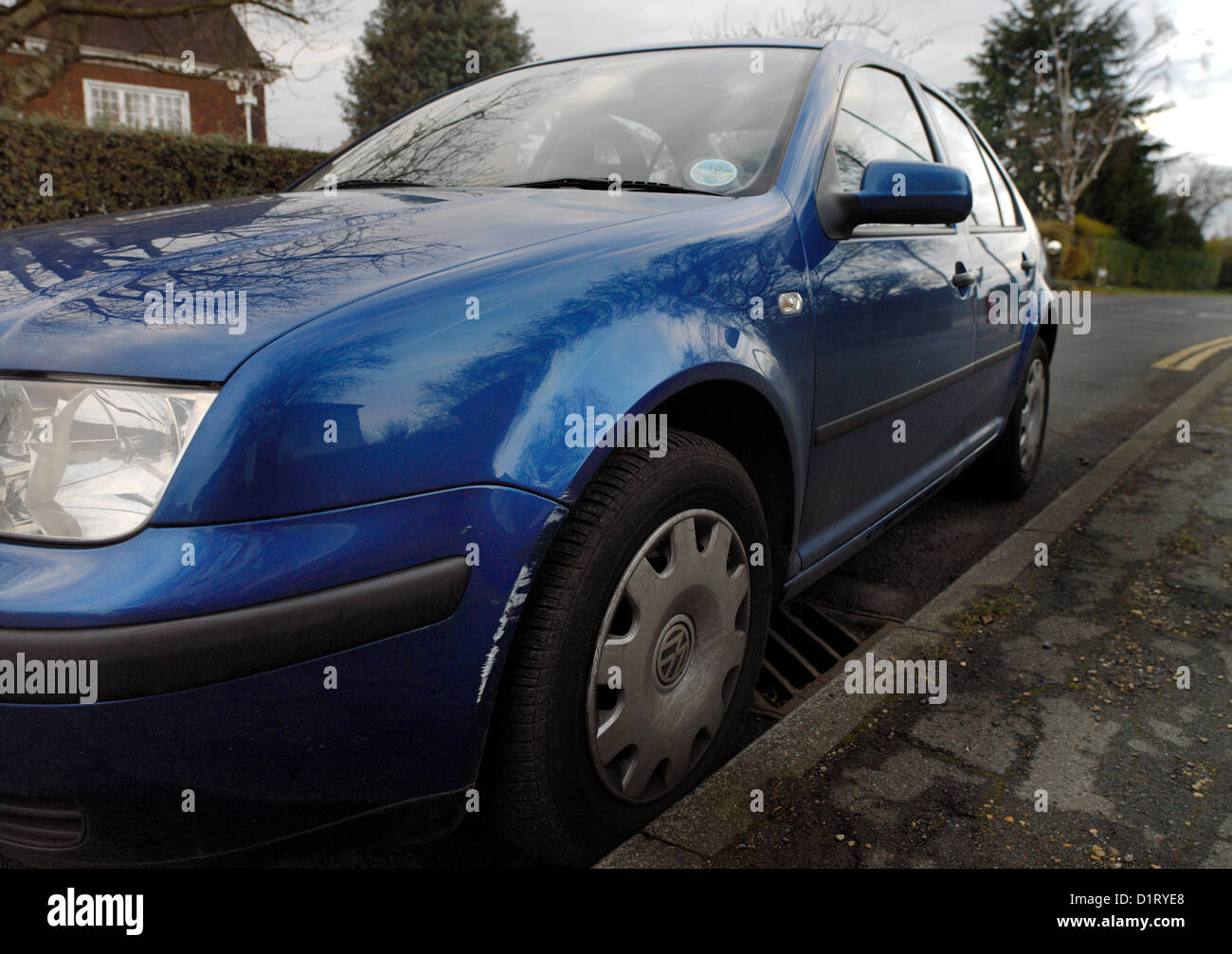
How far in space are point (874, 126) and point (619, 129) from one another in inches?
31.2

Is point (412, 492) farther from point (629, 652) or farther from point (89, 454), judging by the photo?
point (629, 652)

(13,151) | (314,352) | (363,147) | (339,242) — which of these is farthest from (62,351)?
(13,151)

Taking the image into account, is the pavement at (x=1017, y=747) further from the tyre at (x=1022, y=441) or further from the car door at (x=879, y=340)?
the tyre at (x=1022, y=441)

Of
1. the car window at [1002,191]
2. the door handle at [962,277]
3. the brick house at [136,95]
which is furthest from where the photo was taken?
the brick house at [136,95]

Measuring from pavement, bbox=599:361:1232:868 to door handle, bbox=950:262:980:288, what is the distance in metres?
0.91

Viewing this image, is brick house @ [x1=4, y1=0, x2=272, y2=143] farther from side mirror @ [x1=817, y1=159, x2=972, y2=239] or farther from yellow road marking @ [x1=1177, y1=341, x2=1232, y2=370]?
side mirror @ [x1=817, y1=159, x2=972, y2=239]

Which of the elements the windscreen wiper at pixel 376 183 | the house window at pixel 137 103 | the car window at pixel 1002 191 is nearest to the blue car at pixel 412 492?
the windscreen wiper at pixel 376 183

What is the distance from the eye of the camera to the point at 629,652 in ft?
5.12

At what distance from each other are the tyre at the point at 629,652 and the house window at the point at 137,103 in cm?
2458

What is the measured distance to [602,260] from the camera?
5.05 feet

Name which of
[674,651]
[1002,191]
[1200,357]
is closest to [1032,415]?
[1002,191]

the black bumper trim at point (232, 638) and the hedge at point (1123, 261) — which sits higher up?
the hedge at point (1123, 261)

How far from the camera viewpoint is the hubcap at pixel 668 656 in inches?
61.2

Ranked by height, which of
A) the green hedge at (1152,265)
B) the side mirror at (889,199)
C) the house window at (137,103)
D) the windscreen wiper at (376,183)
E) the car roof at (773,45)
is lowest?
the side mirror at (889,199)
